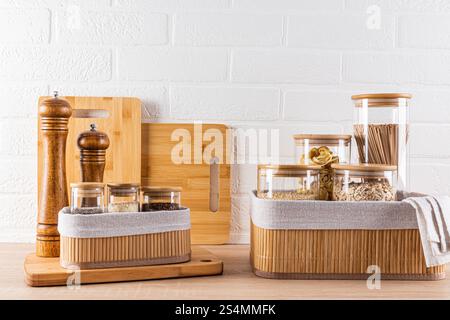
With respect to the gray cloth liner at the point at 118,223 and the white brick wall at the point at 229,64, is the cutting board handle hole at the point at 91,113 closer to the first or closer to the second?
the white brick wall at the point at 229,64

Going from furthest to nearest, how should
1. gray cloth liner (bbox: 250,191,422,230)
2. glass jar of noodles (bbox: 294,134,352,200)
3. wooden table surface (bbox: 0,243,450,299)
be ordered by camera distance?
glass jar of noodles (bbox: 294,134,352,200), gray cloth liner (bbox: 250,191,422,230), wooden table surface (bbox: 0,243,450,299)

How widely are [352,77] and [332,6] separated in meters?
0.19

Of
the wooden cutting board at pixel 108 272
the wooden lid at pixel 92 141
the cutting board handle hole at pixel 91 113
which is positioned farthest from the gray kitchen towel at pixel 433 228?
the cutting board handle hole at pixel 91 113

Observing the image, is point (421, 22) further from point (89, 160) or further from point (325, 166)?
point (89, 160)

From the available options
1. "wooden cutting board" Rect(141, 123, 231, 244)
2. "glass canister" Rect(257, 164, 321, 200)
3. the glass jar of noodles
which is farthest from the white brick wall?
"glass canister" Rect(257, 164, 321, 200)

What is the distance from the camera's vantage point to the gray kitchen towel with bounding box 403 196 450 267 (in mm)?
1025

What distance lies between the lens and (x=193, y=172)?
1.44m

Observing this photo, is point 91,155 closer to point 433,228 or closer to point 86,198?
point 86,198

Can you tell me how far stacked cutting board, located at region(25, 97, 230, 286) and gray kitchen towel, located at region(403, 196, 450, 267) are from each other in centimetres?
54

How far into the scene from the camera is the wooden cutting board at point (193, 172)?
1.43m

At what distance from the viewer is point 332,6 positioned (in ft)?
4.77

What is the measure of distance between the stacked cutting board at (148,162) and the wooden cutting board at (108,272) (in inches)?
12.2

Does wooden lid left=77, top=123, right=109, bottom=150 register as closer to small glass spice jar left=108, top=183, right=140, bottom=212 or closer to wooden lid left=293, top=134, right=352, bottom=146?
small glass spice jar left=108, top=183, right=140, bottom=212
